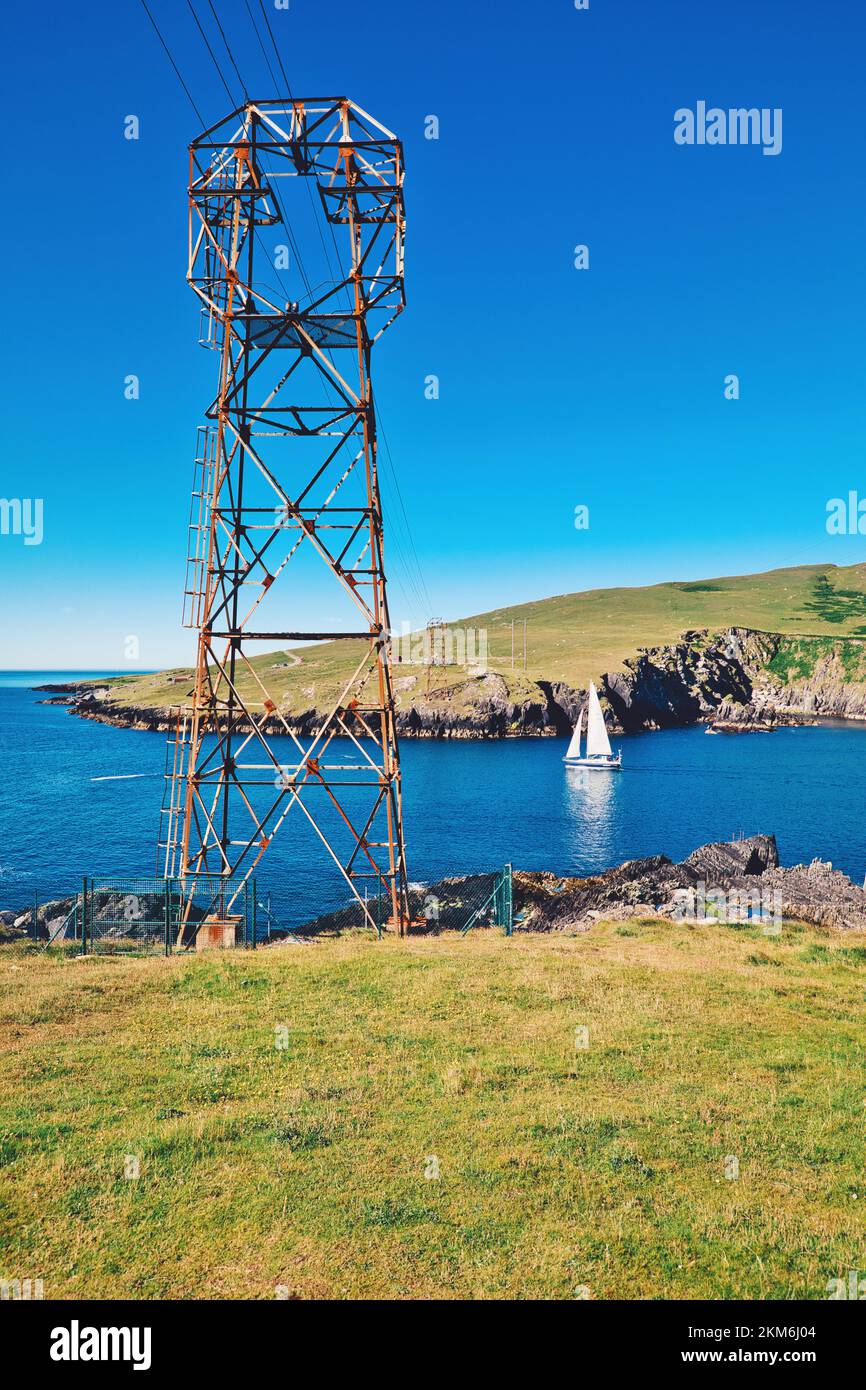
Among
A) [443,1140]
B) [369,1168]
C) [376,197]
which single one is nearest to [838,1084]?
[443,1140]

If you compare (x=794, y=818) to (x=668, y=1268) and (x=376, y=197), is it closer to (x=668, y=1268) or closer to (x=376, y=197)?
(x=376, y=197)

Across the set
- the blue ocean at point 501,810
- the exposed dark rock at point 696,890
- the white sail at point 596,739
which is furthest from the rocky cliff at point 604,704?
the exposed dark rock at point 696,890

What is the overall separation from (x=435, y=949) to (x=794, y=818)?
Result: 71894 mm

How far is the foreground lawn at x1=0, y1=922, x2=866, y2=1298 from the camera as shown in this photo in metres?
8.03

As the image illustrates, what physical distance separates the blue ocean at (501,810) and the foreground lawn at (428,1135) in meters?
30.0

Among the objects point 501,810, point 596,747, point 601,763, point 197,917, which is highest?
point 197,917

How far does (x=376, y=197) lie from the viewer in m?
23.6

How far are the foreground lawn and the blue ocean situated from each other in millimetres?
30006

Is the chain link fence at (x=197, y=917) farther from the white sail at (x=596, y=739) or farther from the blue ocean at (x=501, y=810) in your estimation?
the white sail at (x=596, y=739)

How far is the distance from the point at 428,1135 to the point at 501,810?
76.6 metres

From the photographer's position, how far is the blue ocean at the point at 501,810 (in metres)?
60.1

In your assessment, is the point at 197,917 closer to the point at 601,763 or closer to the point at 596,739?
the point at 601,763

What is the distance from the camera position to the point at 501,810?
3406 inches

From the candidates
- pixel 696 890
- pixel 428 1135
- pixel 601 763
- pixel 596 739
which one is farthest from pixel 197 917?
pixel 596 739
